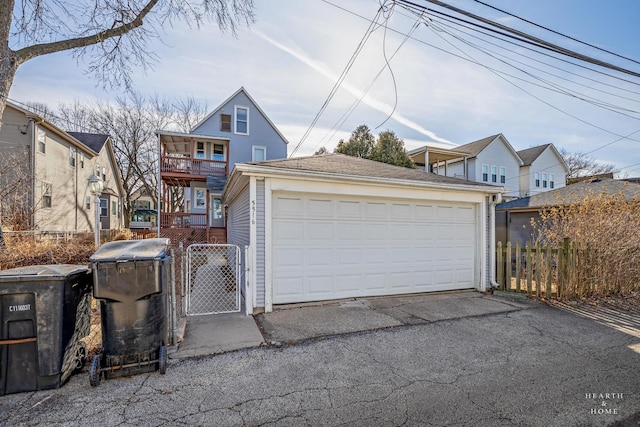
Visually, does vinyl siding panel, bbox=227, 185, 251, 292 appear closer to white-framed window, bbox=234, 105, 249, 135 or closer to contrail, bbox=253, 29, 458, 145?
contrail, bbox=253, 29, 458, 145

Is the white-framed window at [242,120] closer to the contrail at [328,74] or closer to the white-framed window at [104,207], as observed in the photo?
the white-framed window at [104,207]

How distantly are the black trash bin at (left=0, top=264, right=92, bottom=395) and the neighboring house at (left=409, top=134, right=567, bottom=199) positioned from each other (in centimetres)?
1936

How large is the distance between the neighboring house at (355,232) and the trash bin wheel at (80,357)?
2314 mm

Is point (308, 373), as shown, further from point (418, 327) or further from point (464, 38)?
point (464, 38)

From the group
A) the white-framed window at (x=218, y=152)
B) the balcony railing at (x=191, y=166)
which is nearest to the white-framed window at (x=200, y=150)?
the white-framed window at (x=218, y=152)

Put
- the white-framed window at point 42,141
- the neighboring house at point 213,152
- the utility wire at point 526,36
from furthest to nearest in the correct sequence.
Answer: the neighboring house at point 213,152 < the white-framed window at point 42,141 < the utility wire at point 526,36

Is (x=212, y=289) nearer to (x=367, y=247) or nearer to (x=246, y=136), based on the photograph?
(x=367, y=247)

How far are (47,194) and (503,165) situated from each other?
28.1 m

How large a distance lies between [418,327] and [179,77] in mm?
9526

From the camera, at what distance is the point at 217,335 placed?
14.1 ft

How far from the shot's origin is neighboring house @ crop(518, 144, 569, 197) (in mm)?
24062

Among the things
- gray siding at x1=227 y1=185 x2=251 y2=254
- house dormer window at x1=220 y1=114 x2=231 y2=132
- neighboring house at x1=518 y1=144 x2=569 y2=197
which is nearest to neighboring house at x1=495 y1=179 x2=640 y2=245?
gray siding at x1=227 y1=185 x2=251 y2=254

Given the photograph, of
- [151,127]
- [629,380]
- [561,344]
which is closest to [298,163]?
[561,344]

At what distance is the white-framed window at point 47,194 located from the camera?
13.4m
